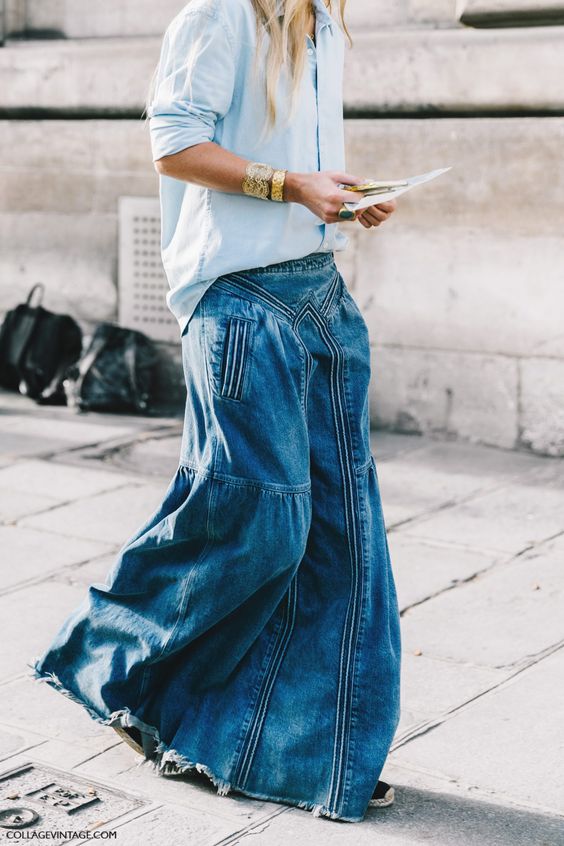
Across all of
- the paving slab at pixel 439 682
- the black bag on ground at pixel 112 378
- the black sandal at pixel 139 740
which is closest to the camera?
the black sandal at pixel 139 740

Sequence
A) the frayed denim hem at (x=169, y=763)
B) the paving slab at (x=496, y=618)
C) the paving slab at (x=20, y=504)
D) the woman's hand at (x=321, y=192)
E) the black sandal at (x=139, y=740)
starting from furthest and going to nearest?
the paving slab at (x=20, y=504) → the paving slab at (x=496, y=618) → the black sandal at (x=139, y=740) → the frayed denim hem at (x=169, y=763) → the woman's hand at (x=321, y=192)

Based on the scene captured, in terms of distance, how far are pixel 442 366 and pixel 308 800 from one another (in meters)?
3.91

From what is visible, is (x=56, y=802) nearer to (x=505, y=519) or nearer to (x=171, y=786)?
(x=171, y=786)

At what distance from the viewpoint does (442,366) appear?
21.5 ft

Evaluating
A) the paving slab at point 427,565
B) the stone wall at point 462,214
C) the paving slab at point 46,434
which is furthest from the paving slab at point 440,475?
the paving slab at point 46,434

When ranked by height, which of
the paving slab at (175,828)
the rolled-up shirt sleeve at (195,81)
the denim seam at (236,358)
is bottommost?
the paving slab at (175,828)

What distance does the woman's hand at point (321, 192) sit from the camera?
8.55 feet

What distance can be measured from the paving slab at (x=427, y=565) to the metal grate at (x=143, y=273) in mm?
2846

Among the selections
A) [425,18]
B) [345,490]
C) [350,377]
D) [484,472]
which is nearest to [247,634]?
[345,490]

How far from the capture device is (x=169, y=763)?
2.95 metres

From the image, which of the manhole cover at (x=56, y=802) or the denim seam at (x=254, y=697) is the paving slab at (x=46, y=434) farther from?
the denim seam at (x=254, y=697)

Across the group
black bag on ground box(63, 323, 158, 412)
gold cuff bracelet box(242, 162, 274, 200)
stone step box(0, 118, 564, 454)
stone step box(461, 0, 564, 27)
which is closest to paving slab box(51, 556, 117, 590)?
gold cuff bracelet box(242, 162, 274, 200)

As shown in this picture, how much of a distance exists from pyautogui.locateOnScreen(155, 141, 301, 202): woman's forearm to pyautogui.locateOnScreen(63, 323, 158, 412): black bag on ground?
457 centimetres

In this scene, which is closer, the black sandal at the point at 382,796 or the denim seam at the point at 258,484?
the denim seam at the point at 258,484
